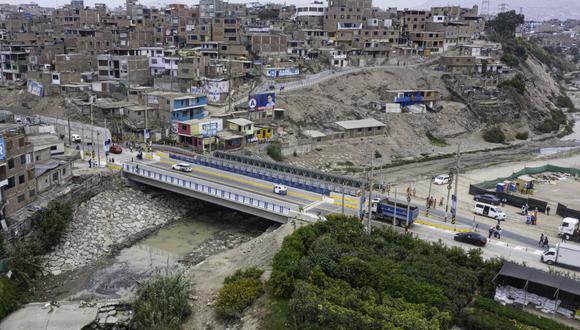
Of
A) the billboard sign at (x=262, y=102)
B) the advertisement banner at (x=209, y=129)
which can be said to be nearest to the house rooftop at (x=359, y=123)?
the billboard sign at (x=262, y=102)

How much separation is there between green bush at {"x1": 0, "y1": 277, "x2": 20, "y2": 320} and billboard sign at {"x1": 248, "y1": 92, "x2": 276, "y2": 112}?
140ft

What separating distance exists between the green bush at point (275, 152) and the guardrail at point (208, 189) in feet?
58.0

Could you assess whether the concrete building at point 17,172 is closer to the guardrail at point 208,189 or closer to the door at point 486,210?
the guardrail at point 208,189

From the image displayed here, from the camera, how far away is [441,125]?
280 ft

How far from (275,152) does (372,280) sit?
38449 mm

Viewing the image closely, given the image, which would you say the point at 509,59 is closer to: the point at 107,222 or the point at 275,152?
the point at 275,152

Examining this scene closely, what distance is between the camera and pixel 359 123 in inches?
2955

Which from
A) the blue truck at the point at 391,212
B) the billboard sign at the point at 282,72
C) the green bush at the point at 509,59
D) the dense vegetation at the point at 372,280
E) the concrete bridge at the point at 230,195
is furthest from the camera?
the green bush at the point at 509,59

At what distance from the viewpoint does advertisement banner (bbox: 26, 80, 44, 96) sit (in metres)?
73.7

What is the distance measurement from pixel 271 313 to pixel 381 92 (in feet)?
229

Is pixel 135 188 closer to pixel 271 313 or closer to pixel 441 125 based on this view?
pixel 271 313

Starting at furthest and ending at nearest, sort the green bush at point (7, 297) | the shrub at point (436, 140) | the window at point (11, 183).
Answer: the shrub at point (436, 140) < the window at point (11, 183) < the green bush at point (7, 297)

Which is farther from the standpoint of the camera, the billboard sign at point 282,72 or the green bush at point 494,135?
the green bush at point 494,135

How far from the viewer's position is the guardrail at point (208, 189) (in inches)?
1570
